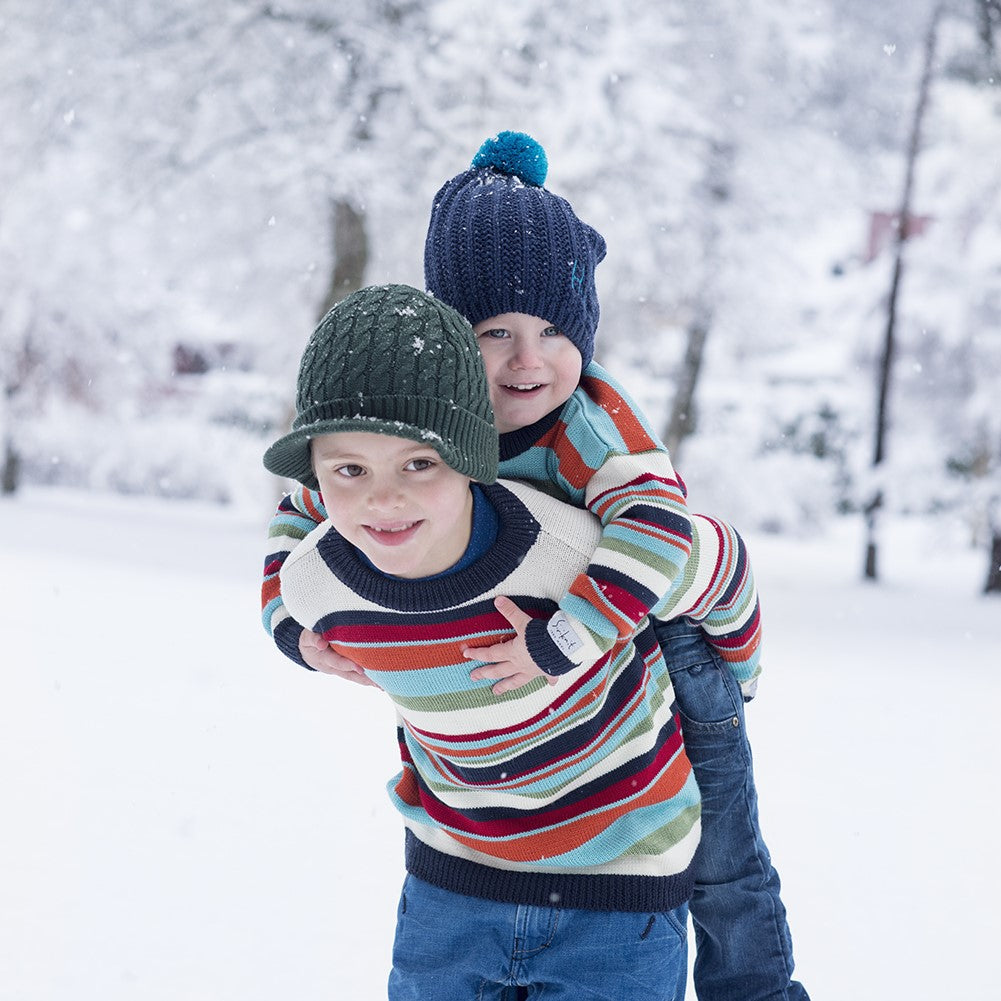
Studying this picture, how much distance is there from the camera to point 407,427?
1.49 m

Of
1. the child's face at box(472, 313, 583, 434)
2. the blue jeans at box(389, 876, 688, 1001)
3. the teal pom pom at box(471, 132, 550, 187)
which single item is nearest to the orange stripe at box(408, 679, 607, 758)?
the blue jeans at box(389, 876, 688, 1001)

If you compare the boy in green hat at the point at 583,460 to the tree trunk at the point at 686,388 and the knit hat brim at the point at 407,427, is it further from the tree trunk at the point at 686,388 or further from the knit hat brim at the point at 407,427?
the tree trunk at the point at 686,388

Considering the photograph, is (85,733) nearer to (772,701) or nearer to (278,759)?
(278,759)

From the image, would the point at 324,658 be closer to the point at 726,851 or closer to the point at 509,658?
the point at 509,658

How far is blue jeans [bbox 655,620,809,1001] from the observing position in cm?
195

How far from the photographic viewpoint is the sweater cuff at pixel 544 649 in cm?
154

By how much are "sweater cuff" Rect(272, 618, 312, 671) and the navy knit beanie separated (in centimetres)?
64

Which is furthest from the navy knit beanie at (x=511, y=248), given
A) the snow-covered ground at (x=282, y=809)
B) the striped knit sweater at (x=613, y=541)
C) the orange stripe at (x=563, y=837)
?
the snow-covered ground at (x=282, y=809)

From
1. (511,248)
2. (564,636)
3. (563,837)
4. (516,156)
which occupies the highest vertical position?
(516,156)

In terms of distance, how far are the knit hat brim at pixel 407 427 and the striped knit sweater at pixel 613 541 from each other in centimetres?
22

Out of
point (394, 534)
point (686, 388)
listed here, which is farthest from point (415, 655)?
point (686, 388)

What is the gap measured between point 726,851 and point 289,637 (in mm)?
887

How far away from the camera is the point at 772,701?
645cm

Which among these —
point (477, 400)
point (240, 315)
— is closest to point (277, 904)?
point (477, 400)
